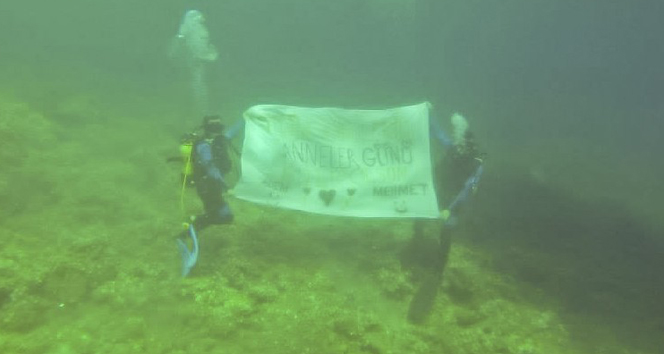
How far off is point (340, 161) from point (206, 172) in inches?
79.2

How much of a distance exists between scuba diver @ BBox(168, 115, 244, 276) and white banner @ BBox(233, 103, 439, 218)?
0.30 m

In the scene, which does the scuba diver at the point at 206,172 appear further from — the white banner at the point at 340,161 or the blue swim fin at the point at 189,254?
the white banner at the point at 340,161

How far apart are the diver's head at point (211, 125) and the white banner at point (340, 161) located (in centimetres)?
46

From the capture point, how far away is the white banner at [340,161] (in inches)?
260

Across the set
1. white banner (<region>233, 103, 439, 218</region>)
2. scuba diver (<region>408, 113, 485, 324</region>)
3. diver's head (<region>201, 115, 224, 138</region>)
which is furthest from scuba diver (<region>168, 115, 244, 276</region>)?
scuba diver (<region>408, 113, 485, 324</region>)

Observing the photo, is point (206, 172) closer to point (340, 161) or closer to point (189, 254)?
point (189, 254)

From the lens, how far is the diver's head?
248 inches

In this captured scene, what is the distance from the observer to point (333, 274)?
6.64m

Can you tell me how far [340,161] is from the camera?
6.88 m

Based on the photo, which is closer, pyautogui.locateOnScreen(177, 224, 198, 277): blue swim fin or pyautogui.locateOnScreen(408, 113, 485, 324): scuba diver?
pyautogui.locateOnScreen(177, 224, 198, 277): blue swim fin

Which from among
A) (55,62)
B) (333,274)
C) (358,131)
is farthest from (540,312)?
(55,62)

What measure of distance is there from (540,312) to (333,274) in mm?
2967

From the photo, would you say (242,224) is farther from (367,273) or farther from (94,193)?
A: (94,193)

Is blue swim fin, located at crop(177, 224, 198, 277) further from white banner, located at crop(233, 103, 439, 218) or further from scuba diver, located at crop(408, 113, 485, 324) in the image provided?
scuba diver, located at crop(408, 113, 485, 324)
